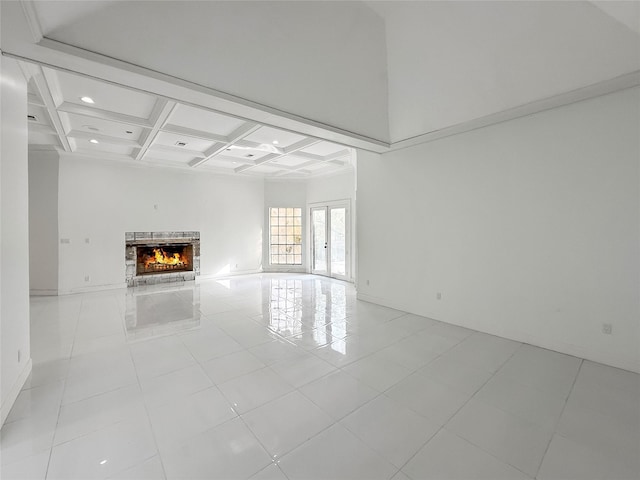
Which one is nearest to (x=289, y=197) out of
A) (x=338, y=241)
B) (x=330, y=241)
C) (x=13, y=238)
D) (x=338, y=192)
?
(x=338, y=192)

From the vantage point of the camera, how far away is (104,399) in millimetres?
2379

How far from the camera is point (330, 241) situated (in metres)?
8.37

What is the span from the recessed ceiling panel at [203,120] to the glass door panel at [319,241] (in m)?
4.11

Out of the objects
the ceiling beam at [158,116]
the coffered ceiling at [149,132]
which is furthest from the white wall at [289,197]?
the ceiling beam at [158,116]

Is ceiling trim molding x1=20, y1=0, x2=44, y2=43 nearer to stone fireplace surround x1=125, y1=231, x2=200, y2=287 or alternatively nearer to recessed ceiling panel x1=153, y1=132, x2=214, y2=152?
recessed ceiling panel x1=153, y1=132, x2=214, y2=152

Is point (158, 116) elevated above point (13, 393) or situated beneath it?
elevated above

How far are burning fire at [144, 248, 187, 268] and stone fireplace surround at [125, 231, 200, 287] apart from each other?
25cm

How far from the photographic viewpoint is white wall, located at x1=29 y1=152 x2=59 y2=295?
5.91 meters

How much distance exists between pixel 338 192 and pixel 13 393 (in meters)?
6.93

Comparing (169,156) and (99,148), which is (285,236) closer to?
(169,156)

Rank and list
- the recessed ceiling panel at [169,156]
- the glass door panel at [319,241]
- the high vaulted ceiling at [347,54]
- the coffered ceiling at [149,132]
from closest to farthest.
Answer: the high vaulted ceiling at [347,54]
the coffered ceiling at [149,132]
the recessed ceiling panel at [169,156]
the glass door panel at [319,241]

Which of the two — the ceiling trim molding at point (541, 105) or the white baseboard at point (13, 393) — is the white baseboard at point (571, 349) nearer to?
the ceiling trim molding at point (541, 105)

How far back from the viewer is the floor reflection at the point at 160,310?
404cm

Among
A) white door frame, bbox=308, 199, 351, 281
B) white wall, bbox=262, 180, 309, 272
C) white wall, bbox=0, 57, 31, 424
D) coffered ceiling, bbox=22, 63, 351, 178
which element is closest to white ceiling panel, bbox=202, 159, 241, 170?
Result: coffered ceiling, bbox=22, 63, 351, 178
